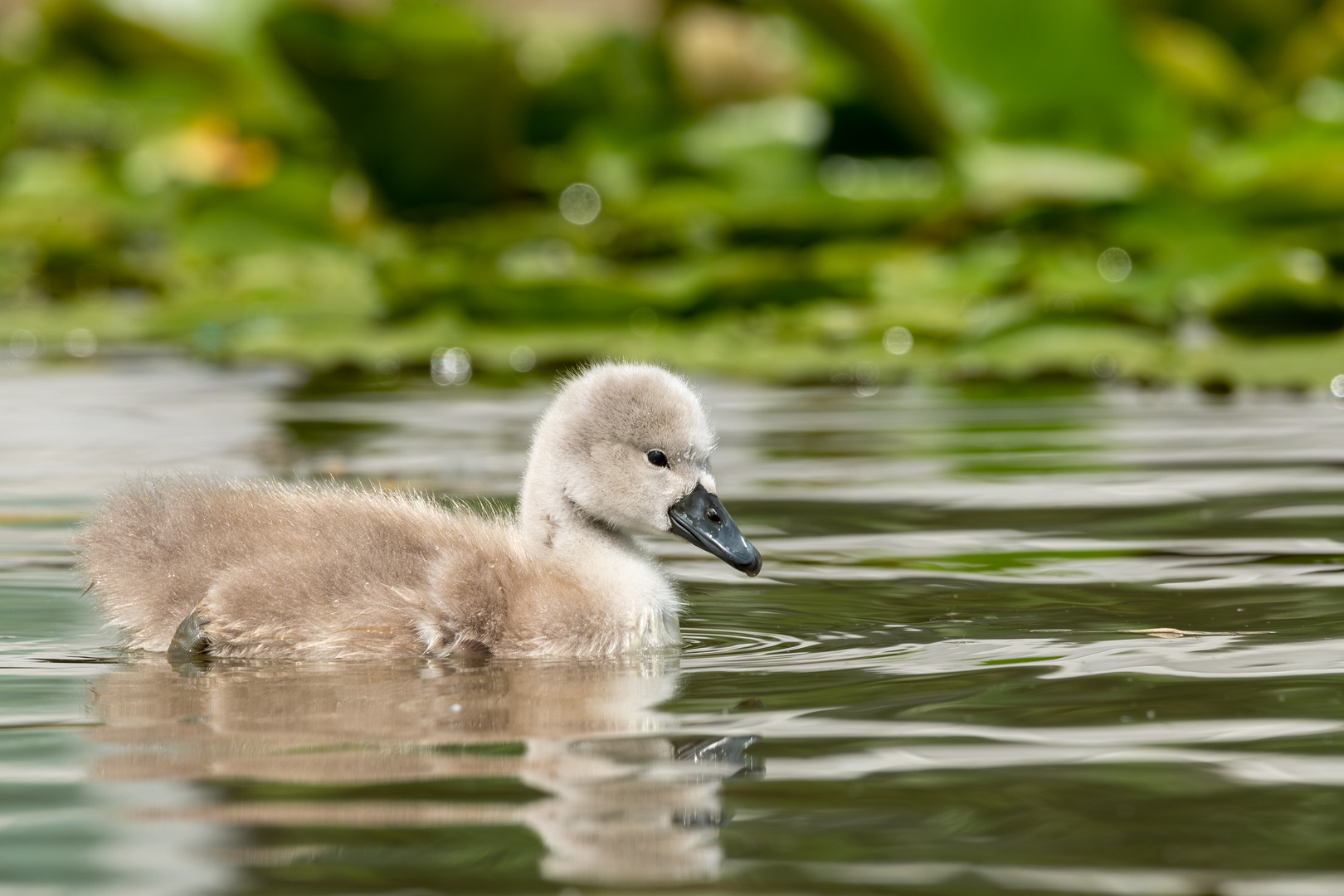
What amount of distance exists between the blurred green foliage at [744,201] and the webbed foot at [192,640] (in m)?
3.57

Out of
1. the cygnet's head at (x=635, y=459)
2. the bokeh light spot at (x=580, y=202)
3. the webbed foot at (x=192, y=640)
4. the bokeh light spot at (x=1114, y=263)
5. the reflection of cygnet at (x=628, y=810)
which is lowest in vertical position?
the reflection of cygnet at (x=628, y=810)

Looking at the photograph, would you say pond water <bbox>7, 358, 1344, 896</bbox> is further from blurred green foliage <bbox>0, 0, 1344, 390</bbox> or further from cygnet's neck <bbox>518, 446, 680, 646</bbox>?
blurred green foliage <bbox>0, 0, 1344, 390</bbox>

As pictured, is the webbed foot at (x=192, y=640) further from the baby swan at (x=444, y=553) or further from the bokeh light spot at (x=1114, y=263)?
the bokeh light spot at (x=1114, y=263)

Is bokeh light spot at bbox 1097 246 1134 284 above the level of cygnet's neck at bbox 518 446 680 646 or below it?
above

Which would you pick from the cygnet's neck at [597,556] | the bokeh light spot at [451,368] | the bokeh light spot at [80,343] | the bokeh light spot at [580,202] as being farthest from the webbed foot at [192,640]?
the bokeh light spot at [580,202]

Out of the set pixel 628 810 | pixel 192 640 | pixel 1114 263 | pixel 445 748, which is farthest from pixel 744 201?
pixel 628 810

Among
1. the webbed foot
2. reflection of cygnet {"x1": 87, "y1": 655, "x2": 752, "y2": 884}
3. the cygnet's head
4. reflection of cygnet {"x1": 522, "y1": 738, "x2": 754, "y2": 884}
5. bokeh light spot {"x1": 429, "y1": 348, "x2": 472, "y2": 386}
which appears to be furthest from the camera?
bokeh light spot {"x1": 429, "y1": 348, "x2": 472, "y2": 386}

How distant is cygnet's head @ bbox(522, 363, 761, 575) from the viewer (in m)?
4.23

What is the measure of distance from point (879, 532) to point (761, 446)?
5.45 ft

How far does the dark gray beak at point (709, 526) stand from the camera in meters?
4.12

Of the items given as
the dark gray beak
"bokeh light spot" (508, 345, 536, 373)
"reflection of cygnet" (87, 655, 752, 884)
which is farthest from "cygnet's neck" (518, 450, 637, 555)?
"bokeh light spot" (508, 345, 536, 373)

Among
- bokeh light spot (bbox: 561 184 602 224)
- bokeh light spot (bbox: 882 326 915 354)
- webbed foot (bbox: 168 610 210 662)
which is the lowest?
webbed foot (bbox: 168 610 210 662)

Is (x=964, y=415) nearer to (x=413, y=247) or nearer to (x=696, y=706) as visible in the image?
(x=413, y=247)

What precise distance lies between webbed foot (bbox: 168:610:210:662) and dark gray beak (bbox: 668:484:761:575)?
3.03 ft
